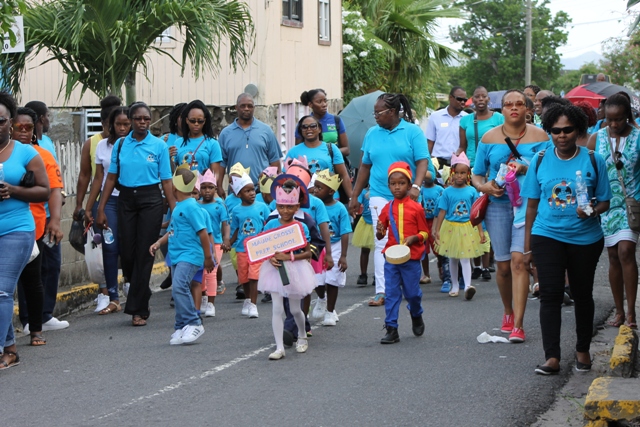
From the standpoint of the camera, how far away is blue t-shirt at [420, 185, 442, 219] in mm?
12414

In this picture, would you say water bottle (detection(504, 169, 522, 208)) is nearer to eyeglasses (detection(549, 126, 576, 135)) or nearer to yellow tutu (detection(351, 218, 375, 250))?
eyeglasses (detection(549, 126, 576, 135))

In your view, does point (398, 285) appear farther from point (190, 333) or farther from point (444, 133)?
point (444, 133)

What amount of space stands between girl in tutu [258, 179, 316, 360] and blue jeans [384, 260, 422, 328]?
76 centimetres

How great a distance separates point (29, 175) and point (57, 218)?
0.69 metres

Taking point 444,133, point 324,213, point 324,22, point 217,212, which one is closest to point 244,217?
point 217,212

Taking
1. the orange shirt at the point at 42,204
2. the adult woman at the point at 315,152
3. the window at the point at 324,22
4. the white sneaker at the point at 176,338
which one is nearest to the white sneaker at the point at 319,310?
the white sneaker at the point at 176,338

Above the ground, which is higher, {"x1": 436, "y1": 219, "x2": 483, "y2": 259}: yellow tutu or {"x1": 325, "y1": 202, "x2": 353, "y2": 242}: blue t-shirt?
{"x1": 325, "y1": 202, "x2": 353, "y2": 242}: blue t-shirt

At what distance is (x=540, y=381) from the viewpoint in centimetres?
756

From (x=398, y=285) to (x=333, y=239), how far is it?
5.11ft

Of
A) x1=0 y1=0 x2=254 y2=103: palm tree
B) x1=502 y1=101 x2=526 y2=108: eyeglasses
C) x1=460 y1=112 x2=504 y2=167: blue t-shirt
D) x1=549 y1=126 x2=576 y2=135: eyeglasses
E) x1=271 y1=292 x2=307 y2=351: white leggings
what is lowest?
x1=271 y1=292 x2=307 y2=351: white leggings

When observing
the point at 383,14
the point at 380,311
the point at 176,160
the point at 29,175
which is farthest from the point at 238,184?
the point at 383,14

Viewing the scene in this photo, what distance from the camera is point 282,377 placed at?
25.4ft

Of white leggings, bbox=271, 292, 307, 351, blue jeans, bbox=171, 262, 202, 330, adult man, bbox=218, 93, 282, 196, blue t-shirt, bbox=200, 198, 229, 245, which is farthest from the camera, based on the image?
adult man, bbox=218, 93, 282, 196

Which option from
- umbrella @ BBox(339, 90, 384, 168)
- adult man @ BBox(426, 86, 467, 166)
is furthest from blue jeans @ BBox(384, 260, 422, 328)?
umbrella @ BBox(339, 90, 384, 168)
